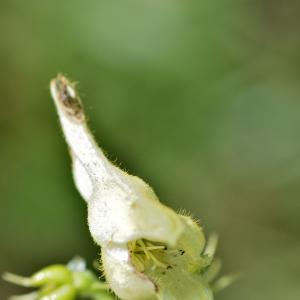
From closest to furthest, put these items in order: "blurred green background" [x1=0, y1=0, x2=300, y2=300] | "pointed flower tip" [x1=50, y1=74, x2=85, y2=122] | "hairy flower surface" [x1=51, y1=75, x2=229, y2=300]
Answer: "hairy flower surface" [x1=51, y1=75, x2=229, y2=300], "pointed flower tip" [x1=50, y1=74, x2=85, y2=122], "blurred green background" [x1=0, y1=0, x2=300, y2=300]

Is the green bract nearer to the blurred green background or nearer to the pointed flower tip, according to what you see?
the pointed flower tip

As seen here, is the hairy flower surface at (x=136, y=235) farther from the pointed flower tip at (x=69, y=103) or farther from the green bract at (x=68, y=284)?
the green bract at (x=68, y=284)

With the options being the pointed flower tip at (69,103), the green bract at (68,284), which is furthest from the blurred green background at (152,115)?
the pointed flower tip at (69,103)

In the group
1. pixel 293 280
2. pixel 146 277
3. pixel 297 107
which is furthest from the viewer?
pixel 297 107

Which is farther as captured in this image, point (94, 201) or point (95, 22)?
point (95, 22)

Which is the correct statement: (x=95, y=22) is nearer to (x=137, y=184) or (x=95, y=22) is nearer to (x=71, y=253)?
(x=71, y=253)

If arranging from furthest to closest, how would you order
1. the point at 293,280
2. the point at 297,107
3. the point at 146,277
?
1. the point at 297,107
2. the point at 293,280
3. the point at 146,277

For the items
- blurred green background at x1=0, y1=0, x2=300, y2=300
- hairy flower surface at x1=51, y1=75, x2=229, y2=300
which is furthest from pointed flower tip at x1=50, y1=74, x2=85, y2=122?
blurred green background at x1=0, y1=0, x2=300, y2=300

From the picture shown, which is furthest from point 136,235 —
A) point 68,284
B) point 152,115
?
point 152,115

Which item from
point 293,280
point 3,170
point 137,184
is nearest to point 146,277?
point 137,184
